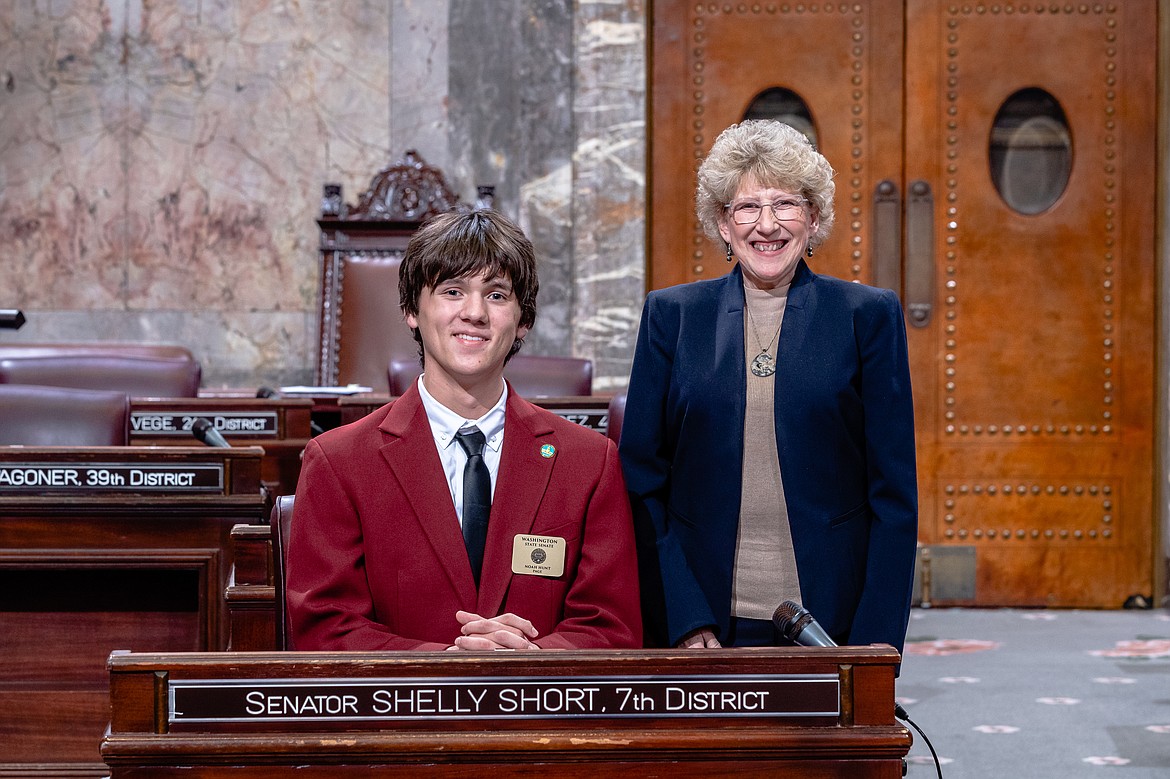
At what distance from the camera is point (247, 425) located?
14.9 feet

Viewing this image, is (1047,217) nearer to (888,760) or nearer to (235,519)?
(235,519)

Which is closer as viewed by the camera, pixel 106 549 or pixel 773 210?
pixel 773 210

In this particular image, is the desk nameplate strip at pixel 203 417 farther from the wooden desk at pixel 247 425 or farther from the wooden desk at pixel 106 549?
the wooden desk at pixel 106 549

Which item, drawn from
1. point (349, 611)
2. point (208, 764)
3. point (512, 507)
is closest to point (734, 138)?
point (512, 507)

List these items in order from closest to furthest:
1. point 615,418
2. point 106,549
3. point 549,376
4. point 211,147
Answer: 1. point 615,418
2. point 106,549
3. point 549,376
4. point 211,147

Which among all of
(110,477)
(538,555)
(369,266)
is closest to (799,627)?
(538,555)

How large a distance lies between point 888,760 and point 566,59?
5.11 meters

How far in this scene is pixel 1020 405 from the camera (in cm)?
594

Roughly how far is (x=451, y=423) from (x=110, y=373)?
3.13 meters

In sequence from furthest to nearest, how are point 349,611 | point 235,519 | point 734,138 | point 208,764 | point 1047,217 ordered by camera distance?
point 1047,217
point 235,519
point 734,138
point 349,611
point 208,764

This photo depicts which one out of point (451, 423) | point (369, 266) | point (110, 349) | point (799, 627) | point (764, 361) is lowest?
point (799, 627)

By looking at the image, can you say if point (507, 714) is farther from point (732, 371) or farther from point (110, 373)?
point (110, 373)

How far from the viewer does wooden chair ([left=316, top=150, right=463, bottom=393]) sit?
5.84 metres

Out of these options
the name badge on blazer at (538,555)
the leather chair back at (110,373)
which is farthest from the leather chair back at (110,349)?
the name badge on blazer at (538,555)
